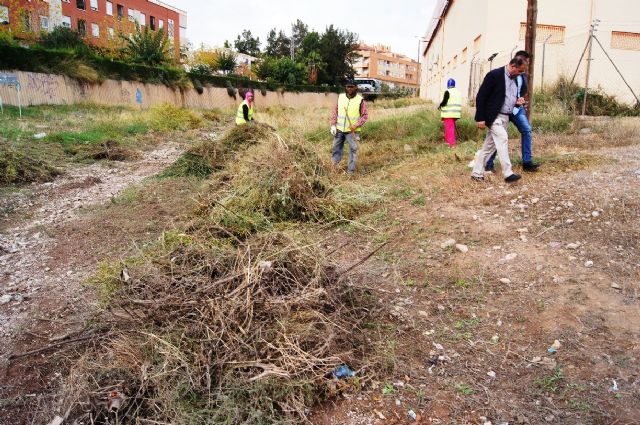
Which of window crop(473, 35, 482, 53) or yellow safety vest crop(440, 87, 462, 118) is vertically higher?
window crop(473, 35, 482, 53)

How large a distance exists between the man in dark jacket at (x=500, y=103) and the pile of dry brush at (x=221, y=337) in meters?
3.42

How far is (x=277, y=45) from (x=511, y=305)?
70555 millimetres

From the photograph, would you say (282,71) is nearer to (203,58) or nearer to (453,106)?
(203,58)

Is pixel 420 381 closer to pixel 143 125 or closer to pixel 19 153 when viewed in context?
pixel 19 153

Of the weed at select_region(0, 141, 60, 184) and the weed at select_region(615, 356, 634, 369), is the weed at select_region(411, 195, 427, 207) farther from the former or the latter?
the weed at select_region(0, 141, 60, 184)

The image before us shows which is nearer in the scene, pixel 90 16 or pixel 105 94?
pixel 105 94

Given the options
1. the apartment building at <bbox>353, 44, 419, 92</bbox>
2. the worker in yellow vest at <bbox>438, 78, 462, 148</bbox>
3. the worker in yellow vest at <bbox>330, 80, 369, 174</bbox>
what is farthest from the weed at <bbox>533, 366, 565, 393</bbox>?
the apartment building at <bbox>353, 44, 419, 92</bbox>

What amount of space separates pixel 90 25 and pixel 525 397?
2094 inches

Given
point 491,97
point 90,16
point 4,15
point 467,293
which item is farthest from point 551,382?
point 90,16

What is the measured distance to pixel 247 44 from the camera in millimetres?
74250

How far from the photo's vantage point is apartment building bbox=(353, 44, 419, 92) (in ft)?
317

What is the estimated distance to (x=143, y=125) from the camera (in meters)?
16.8

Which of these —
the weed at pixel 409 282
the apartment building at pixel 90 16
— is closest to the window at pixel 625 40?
the weed at pixel 409 282

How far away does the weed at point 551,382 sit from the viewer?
2.77 m
